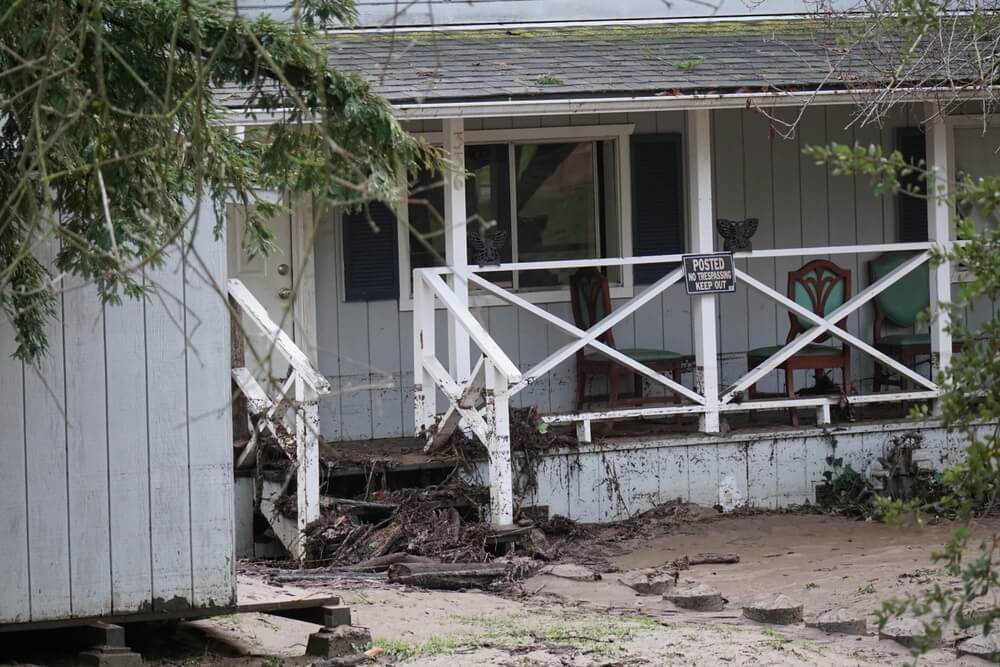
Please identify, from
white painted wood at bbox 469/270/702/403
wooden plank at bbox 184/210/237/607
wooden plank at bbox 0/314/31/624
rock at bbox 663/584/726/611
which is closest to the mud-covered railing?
white painted wood at bbox 469/270/702/403

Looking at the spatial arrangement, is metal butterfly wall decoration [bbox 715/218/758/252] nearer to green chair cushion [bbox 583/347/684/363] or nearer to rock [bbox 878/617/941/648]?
green chair cushion [bbox 583/347/684/363]

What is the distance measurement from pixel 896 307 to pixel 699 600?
194 inches

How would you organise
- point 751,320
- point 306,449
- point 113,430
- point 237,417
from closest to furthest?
point 113,430
point 306,449
point 237,417
point 751,320

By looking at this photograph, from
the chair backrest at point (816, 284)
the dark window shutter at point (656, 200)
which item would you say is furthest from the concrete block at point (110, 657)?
the dark window shutter at point (656, 200)

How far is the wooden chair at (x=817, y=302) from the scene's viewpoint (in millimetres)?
11250

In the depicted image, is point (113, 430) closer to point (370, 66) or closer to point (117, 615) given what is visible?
point (117, 615)

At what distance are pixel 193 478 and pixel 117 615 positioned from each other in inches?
27.0

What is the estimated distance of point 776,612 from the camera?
303 inches

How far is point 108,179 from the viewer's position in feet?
17.6

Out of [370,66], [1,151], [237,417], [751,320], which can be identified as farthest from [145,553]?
[751,320]

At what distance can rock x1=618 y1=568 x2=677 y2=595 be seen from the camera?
858 centimetres

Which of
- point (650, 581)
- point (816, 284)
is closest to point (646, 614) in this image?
point (650, 581)

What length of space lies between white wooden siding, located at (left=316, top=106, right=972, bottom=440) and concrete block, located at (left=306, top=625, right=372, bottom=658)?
14.3 feet

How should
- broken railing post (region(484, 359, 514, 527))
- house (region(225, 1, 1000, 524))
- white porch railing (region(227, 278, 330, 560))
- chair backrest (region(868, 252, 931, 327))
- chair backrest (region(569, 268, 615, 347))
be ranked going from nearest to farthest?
white porch railing (region(227, 278, 330, 560)), broken railing post (region(484, 359, 514, 527)), house (region(225, 1, 1000, 524)), chair backrest (region(569, 268, 615, 347)), chair backrest (region(868, 252, 931, 327))
